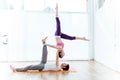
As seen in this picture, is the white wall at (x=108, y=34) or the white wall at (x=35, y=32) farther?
the white wall at (x=35, y=32)

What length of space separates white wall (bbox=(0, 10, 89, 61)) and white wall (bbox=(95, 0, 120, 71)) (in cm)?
67

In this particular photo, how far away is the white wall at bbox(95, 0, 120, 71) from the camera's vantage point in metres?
7.29

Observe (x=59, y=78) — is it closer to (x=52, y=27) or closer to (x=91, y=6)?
(x=52, y=27)

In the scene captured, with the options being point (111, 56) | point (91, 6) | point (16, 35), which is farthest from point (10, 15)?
point (111, 56)

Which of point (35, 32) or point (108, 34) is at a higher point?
point (35, 32)

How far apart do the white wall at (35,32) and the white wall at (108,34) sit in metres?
0.67

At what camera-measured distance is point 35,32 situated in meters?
9.81

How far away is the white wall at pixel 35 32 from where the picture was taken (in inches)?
381

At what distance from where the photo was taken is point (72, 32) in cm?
1006

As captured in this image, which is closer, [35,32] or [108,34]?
[108,34]

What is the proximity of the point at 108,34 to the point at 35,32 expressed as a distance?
2831 mm

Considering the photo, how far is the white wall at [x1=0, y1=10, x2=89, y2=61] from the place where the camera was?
31.8ft

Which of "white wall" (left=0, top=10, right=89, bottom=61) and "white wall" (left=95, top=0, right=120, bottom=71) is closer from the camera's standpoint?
"white wall" (left=95, top=0, right=120, bottom=71)

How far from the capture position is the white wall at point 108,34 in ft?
23.9
